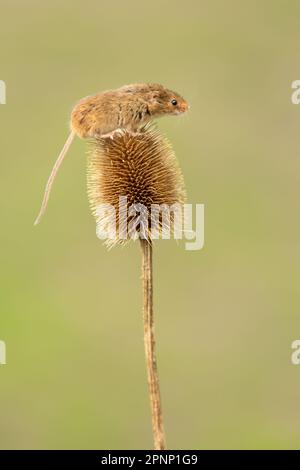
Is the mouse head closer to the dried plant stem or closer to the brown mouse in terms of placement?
the brown mouse

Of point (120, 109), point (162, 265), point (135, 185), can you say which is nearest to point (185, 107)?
point (120, 109)

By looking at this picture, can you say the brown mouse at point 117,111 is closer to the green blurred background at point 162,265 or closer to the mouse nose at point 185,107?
the mouse nose at point 185,107

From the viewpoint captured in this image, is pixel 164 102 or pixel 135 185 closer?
pixel 135 185

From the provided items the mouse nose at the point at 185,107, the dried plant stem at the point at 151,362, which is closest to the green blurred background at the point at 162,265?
the mouse nose at the point at 185,107

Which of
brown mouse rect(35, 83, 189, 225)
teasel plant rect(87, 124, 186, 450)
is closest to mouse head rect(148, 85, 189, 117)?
brown mouse rect(35, 83, 189, 225)

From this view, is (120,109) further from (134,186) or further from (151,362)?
(151,362)

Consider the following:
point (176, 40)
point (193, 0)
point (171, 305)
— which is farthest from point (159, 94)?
point (193, 0)

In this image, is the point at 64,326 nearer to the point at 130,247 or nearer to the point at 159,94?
the point at 130,247
